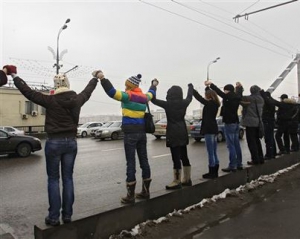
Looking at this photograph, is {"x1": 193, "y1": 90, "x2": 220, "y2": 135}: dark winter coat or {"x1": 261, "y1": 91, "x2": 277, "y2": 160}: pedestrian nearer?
{"x1": 193, "y1": 90, "x2": 220, "y2": 135}: dark winter coat

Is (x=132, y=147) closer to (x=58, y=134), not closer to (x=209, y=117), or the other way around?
(x=58, y=134)

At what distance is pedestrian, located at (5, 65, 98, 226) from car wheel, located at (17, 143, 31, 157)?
1124cm

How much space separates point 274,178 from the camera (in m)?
8.09

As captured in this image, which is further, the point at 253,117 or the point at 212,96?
the point at 253,117

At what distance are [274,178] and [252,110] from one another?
177 centimetres

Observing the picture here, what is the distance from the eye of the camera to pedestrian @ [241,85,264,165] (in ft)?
25.4

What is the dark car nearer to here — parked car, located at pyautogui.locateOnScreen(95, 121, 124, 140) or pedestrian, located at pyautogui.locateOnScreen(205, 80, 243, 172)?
parked car, located at pyautogui.locateOnScreen(95, 121, 124, 140)

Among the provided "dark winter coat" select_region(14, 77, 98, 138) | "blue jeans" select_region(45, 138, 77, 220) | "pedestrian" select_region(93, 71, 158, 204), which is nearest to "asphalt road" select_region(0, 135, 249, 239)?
"blue jeans" select_region(45, 138, 77, 220)

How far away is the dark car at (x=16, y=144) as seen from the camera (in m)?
14.0

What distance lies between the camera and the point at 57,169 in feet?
13.2

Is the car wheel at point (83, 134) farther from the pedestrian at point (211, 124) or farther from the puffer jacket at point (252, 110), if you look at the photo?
the pedestrian at point (211, 124)

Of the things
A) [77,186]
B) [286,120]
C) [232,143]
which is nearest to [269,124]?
[286,120]

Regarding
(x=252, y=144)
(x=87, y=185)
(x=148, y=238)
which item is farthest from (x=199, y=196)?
(x=87, y=185)

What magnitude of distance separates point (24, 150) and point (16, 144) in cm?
45
